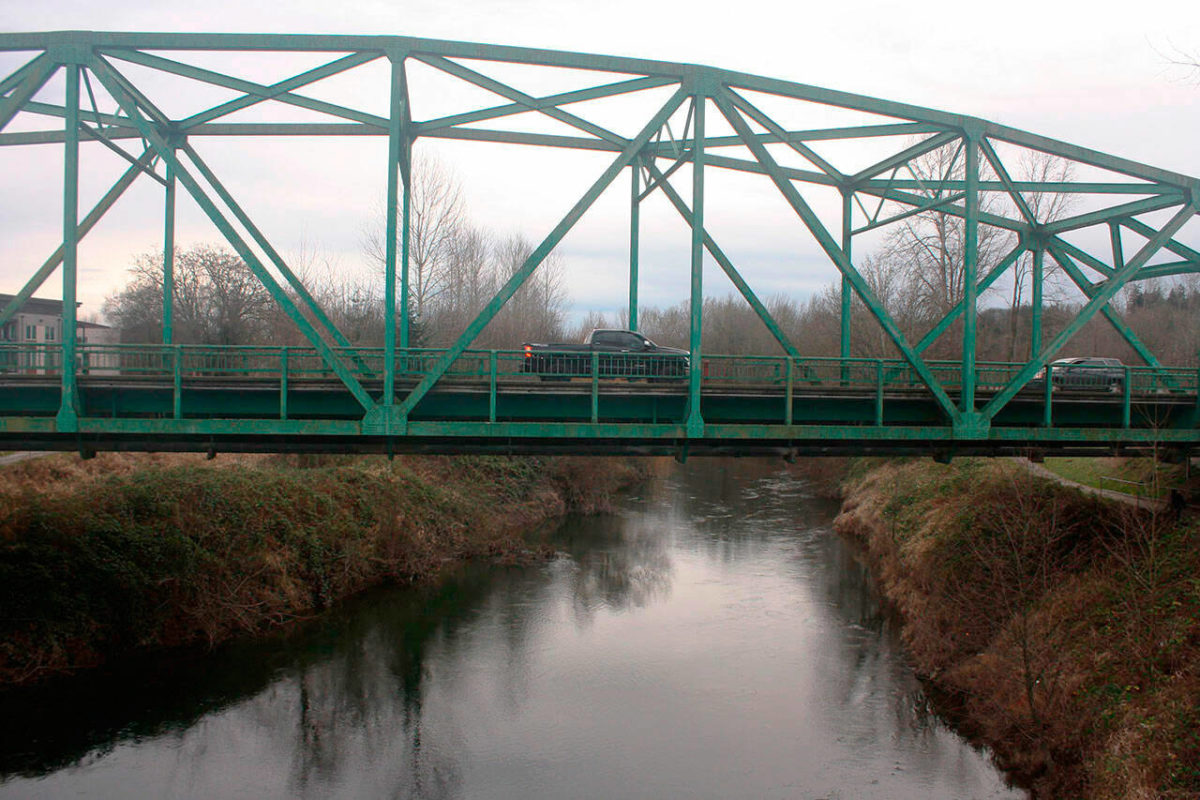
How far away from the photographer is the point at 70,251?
601 inches

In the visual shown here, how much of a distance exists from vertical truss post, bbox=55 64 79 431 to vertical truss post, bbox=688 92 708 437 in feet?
34.5

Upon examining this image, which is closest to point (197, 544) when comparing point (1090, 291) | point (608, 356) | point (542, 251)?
point (608, 356)

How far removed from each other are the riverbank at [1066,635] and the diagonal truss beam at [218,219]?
12.9m

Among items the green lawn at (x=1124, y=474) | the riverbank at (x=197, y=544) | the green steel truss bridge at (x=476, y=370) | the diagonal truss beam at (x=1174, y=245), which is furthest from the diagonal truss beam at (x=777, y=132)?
the riverbank at (x=197, y=544)

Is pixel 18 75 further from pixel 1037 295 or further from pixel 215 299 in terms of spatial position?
pixel 215 299

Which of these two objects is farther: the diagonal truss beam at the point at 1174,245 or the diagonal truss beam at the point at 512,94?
the diagonal truss beam at the point at 1174,245

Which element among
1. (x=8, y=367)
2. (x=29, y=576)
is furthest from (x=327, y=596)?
(x=8, y=367)

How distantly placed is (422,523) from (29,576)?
12.9 metres

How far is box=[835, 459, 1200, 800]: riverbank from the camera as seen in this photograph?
13273 millimetres

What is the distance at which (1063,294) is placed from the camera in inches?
1652

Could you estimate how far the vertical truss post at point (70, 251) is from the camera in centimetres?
1458

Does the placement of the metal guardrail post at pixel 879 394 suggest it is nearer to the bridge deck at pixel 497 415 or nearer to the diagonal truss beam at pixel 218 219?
the bridge deck at pixel 497 415

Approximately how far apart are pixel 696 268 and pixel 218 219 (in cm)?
836

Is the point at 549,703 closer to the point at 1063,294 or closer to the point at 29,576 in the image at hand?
the point at 29,576
